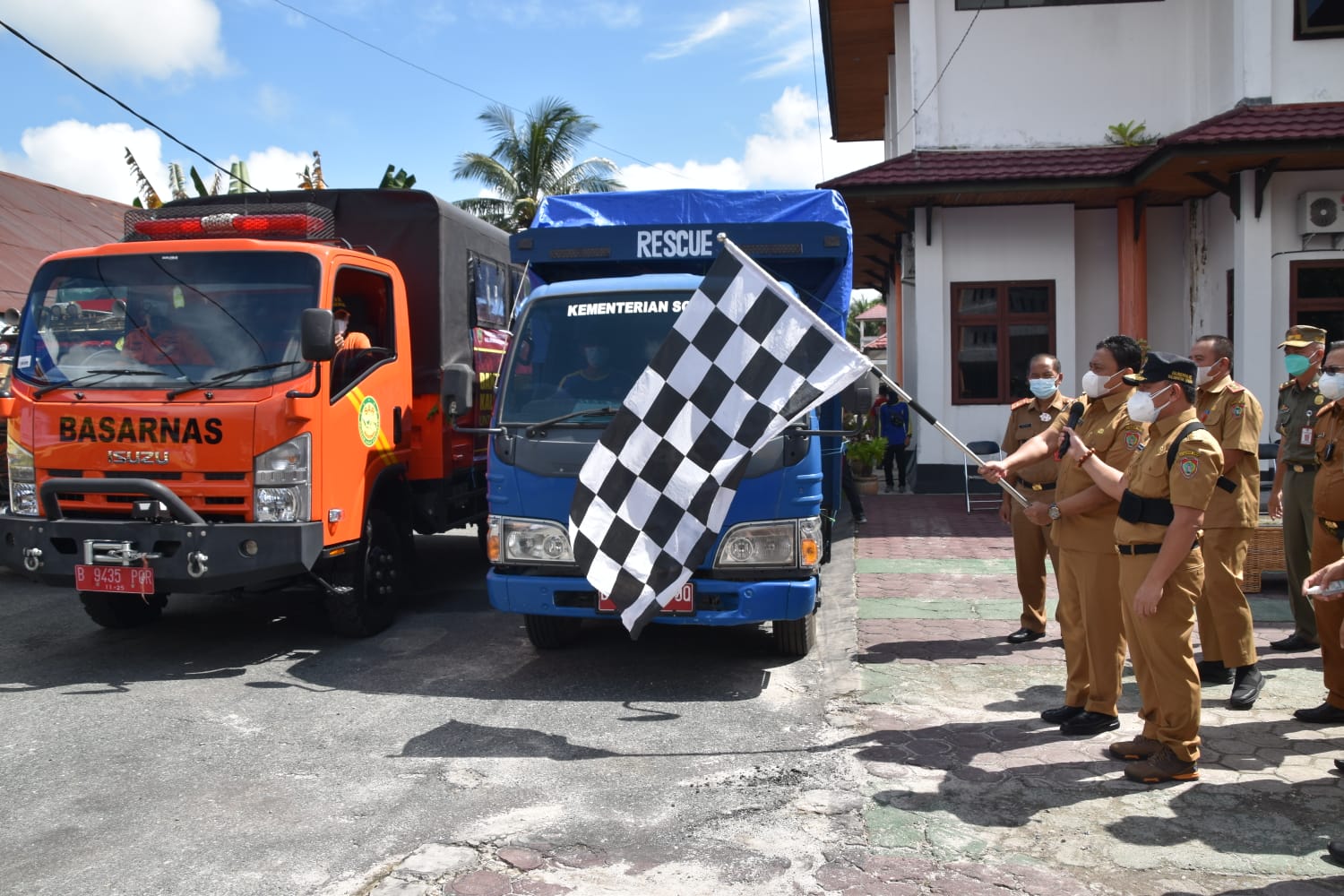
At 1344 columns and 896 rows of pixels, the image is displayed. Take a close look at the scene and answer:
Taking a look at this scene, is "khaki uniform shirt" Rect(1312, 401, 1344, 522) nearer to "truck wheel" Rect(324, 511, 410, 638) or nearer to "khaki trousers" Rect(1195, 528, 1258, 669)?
"khaki trousers" Rect(1195, 528, 1258, 669)

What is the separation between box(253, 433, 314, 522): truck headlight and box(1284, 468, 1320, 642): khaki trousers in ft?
20.0

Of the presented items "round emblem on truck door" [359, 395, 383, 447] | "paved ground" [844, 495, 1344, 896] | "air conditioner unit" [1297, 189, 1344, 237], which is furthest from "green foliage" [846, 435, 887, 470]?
"round emblem on truck door" [359, 395, 383, 447]

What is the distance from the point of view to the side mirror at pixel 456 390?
6828 millimetres

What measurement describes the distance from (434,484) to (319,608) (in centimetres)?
139

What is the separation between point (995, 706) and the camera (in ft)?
19.4

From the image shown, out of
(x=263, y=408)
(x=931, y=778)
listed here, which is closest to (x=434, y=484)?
(x=263, y=408)

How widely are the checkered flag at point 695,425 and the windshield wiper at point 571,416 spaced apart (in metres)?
1.01

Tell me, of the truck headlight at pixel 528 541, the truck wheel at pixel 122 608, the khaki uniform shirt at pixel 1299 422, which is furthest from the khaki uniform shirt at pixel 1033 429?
the truck wheel at pixel 122 608

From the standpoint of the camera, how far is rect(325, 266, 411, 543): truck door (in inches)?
272

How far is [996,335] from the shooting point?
14.6 metres

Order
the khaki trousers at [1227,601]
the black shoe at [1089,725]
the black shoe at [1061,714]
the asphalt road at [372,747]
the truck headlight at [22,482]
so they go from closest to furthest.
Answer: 1. the asphalt road at [372,747]
2. the black shoe at [1089,725]
3. the black shoe at [1061,714]
4. the khaki trousers at [1227,601]
5. the truck headlight at [22,482]

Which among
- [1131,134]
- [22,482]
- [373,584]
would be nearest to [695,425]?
[373,584]

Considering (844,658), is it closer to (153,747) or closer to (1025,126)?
(153,747)

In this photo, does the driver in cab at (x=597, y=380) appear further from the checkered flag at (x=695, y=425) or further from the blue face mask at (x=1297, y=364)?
the blue face mask at (x=1297, y=364)
